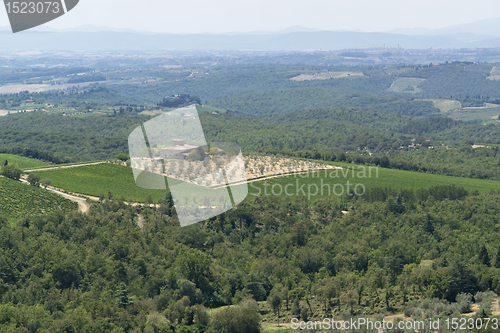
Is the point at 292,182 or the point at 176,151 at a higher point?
the point at 176,151

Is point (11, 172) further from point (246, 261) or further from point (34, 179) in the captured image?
point (246, 261)

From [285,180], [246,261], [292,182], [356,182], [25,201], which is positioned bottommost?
[356,182]

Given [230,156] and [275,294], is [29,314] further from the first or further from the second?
[230,156]

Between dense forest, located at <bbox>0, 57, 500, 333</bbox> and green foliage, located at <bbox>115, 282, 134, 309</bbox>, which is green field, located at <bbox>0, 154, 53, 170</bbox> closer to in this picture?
dense forest, located at <bbox>0, 57, 500, 333</bbox>

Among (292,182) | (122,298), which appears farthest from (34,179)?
(292,182)

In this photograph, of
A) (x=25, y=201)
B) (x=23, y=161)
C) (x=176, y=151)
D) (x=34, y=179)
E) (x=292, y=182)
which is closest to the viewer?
(x=25, y=201)

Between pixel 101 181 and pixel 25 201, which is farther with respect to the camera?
pixel 101 181
